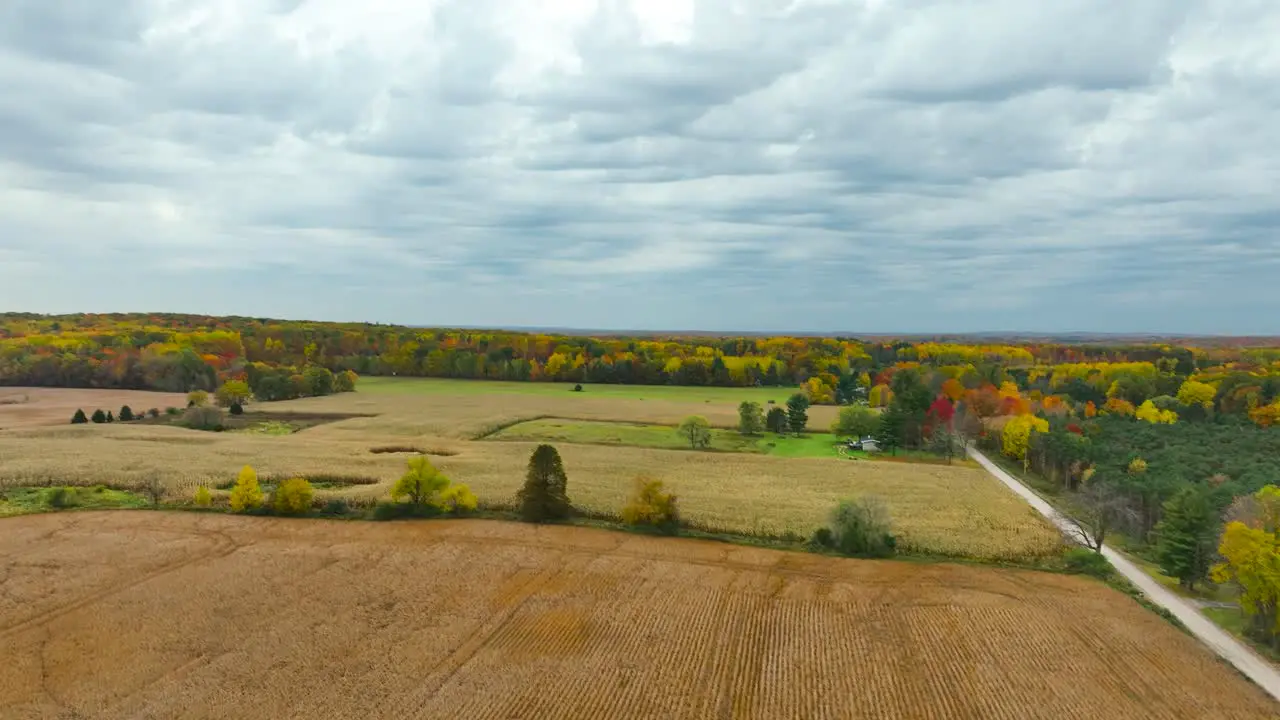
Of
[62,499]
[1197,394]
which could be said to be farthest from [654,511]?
[1197,394]

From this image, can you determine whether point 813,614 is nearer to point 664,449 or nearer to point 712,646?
point 712,646

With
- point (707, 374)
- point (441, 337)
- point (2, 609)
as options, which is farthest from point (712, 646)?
point (441, 337)

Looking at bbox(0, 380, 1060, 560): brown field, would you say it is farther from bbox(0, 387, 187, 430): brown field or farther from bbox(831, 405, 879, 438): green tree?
bbox(831, 405, 879, 438): green tree

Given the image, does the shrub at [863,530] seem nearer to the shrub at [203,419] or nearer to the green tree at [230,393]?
the shrub at [203,419]

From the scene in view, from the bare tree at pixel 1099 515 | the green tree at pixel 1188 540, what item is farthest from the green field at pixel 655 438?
the green tree at pixel 1188 540

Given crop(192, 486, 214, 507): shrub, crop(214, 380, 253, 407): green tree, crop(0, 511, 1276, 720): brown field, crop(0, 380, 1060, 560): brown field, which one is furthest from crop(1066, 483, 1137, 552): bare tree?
crop(214, 380, 253, 407): green tree

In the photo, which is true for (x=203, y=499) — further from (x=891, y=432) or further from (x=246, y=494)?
(x=891, y=432)
